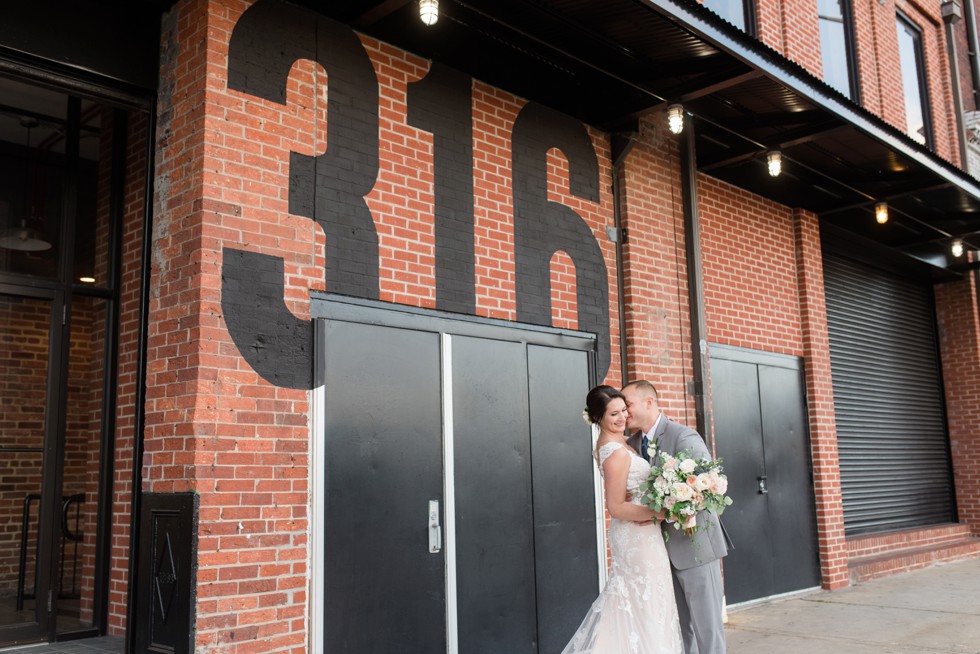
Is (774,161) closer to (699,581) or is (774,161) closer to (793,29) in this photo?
(793,29)

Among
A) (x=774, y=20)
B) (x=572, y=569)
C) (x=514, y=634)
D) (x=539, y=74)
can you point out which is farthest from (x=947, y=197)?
(x=514, y=634)

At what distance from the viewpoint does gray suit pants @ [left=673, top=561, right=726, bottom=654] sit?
16.5ft

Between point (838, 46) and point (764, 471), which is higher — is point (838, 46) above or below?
above

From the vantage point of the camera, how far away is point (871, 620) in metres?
7.91

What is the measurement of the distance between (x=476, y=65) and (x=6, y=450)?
14.6ft

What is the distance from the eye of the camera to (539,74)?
7129mm

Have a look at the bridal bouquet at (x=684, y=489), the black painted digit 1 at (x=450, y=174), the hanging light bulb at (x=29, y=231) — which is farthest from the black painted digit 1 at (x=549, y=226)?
the hanging light bulb at (x=29, y=231)

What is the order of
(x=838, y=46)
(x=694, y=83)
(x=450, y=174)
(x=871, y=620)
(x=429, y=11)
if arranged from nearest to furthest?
(x=429, y=11) → (x=450, y=174) → (x=694, y=83) → (x=871, y=620) → (x=838, y=46)

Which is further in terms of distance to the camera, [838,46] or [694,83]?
[838,46]

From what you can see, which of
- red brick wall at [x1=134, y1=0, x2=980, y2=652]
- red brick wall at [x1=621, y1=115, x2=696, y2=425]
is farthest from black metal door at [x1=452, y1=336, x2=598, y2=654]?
red brick wall at [x1=621, y1=115, x2=696, y2=425]

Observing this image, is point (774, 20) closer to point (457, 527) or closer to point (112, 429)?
point (457, 527)

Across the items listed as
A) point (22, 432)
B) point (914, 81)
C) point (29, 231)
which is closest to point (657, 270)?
point (29, 231)

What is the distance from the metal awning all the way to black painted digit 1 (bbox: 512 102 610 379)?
0.76 ft

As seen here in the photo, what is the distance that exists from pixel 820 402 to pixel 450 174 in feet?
18.8
